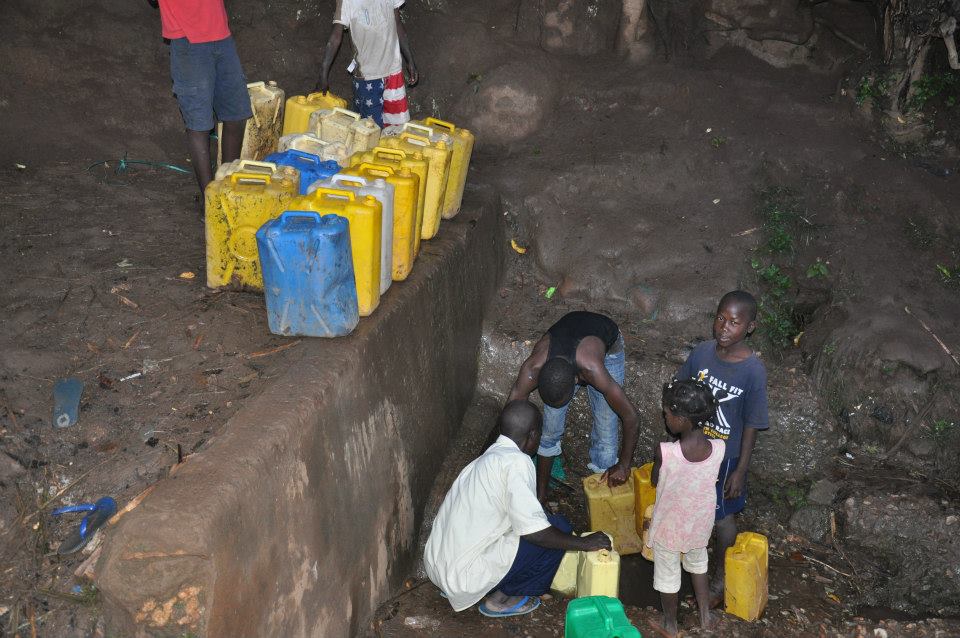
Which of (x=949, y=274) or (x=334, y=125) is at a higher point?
(x=334, y=125)

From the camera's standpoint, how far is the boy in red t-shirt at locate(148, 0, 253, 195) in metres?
4.87

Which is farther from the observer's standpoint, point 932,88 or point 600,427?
point 932,88

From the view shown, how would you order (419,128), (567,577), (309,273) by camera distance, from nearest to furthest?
(309,273), (567,577), (419,128)

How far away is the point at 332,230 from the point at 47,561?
1.66 metres

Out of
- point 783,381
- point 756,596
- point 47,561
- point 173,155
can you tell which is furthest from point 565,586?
point 173,155

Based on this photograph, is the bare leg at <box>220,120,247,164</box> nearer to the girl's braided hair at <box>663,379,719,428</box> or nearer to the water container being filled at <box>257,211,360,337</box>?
the water container being filled at <box>257,211,360,337</box>

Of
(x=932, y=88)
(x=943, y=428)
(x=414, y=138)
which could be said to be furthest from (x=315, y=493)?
(x=932, y=88)

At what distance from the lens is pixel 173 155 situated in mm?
6484

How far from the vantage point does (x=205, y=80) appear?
5.03 metres

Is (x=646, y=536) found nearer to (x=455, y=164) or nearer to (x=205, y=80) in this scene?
(x=455, y=164)

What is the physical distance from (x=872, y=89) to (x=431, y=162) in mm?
3938

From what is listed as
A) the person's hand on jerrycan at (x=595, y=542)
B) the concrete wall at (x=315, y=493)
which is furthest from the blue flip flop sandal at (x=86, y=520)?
the person's hand on jerrycan at (x=595, y=542)

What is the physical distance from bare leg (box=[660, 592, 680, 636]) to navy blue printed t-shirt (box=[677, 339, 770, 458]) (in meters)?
0.77

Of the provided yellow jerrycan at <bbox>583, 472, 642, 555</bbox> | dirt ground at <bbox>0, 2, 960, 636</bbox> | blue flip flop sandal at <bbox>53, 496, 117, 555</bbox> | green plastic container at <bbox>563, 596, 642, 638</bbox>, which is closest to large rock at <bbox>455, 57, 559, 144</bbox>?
dirt ground at <bbox>0, 2, 960, 636</bbox>
